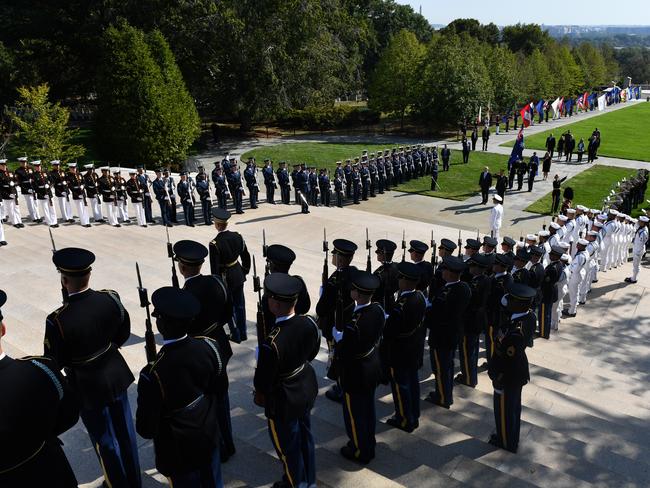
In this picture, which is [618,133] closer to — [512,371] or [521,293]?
[521,293]

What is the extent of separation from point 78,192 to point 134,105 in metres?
12.4

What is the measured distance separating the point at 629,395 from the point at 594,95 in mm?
61297

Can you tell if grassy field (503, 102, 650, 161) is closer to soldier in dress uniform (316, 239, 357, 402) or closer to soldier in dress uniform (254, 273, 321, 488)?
soldier in dress uniform (316, 239, 357, 402)

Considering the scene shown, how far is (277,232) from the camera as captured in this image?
52.4ft

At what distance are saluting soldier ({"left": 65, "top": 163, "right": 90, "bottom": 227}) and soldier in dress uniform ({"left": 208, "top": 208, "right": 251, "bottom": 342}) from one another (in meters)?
7.96

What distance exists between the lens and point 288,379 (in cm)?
461

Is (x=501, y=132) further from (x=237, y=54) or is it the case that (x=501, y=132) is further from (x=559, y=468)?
(x=559, y=468)

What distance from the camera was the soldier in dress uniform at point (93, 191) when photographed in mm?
14969

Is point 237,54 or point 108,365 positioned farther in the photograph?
point 237,54

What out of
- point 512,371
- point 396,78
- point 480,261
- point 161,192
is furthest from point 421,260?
point 396,78

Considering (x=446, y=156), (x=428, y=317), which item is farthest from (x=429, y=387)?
(x=446, y=156)

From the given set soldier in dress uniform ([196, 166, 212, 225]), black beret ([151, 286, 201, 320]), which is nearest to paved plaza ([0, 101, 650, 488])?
black beret ([151, 286, 201, 320])

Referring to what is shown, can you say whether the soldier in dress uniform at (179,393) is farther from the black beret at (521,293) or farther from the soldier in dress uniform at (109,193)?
the soldier in dress uniform at (109,193)

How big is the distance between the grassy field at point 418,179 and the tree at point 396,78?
7.81 m
